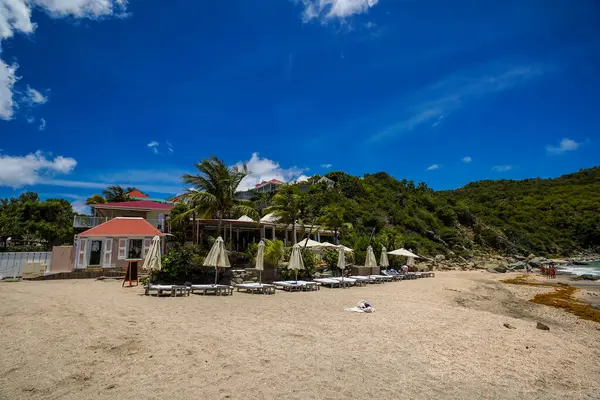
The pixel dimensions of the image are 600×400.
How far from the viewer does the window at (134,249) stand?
21.0 m

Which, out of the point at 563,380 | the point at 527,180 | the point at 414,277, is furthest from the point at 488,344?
the point at 527,180

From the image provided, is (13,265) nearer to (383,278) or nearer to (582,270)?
(383,278)

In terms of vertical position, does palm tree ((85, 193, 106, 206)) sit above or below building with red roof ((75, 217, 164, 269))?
above

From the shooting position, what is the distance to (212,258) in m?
13.5

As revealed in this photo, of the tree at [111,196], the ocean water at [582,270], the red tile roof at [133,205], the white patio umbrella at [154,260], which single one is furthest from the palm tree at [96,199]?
the ocean water at [582,270]

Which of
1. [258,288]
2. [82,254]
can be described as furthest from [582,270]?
[82,254]

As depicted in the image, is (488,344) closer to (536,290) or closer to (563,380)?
(563,380)

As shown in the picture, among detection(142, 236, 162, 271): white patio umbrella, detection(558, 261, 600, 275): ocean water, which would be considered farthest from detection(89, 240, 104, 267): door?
detection(558, 261, 600, 275): ocean water

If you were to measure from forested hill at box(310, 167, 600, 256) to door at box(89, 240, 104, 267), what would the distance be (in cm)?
2102

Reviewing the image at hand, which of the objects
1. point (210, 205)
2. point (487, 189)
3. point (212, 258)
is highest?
point (487, 189)

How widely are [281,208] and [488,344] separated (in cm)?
1558

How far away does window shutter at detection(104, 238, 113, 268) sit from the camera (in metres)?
20.2

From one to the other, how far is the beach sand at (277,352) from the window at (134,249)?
372 inches

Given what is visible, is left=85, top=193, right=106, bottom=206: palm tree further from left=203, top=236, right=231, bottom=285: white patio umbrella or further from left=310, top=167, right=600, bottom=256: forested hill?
left=203, top=236, right=231, bottom=285: white patio umbrella
